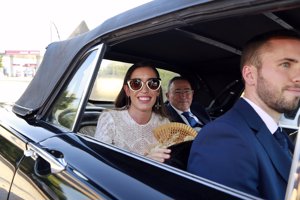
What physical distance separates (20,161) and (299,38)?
1605mm

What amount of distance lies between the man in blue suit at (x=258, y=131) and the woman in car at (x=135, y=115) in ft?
3.22

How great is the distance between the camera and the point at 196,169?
1.70m

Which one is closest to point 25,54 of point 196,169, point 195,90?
point 195,90

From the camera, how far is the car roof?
1556mm

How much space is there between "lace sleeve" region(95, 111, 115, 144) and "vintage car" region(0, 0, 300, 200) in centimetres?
9

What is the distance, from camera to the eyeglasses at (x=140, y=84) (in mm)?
2865

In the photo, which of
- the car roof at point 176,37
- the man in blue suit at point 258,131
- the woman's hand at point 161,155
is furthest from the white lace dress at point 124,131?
the man in blue suit at point 258,131

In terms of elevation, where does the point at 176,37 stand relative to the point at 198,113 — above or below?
above

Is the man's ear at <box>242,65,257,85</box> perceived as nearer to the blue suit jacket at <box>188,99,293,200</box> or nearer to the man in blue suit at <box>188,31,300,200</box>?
the man in blue suit at <box>188,31,300,200</box>

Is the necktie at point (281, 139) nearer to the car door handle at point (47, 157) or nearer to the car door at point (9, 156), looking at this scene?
the car door handle at point (47, 157)

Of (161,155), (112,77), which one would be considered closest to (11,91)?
(112,77)

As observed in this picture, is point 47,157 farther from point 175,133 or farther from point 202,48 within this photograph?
point 202,48

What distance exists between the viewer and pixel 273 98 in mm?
1811

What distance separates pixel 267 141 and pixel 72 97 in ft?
3.97
